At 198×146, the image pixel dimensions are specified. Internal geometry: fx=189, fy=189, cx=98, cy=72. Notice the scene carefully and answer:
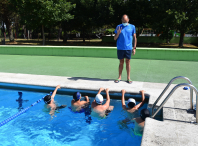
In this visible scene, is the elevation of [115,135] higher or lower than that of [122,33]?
lower

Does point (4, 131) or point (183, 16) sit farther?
point (183, 16)

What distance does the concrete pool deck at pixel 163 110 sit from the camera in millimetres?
2762

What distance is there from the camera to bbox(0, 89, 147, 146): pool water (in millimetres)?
3998

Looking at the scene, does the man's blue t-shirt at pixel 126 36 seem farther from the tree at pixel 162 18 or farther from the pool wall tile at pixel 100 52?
the tree at pixel 162 18

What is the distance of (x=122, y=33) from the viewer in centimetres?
557

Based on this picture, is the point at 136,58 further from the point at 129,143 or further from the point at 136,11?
the point at 136,11

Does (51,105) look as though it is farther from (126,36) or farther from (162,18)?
(162,18)

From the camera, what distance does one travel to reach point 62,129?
4426 millimetres

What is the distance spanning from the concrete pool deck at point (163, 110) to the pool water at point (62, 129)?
66 centimetres

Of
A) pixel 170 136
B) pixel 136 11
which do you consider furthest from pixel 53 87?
pixel 136 11

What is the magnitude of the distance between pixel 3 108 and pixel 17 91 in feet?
2.48

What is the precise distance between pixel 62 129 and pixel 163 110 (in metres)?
2.31

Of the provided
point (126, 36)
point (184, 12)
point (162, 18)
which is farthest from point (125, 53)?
point (162, 18)

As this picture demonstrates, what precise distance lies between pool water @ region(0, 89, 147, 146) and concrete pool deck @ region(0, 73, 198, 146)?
0.66m
